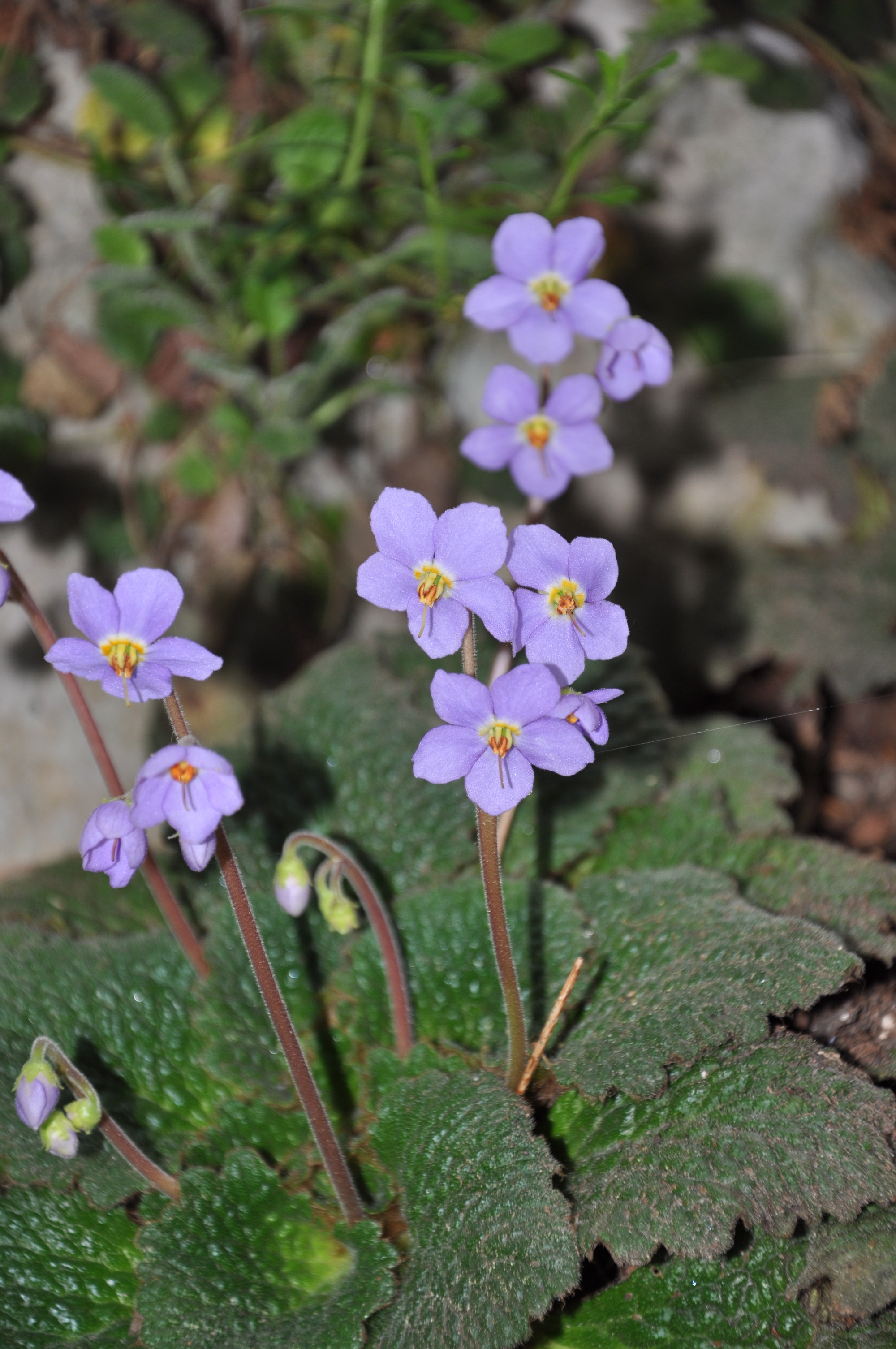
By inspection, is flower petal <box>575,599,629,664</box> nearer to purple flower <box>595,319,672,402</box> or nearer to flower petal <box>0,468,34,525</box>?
purple flower <box>595,319,672,402</box>

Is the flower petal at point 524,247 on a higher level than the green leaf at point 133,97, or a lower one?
higher

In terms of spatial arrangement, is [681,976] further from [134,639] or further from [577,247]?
[577,247]

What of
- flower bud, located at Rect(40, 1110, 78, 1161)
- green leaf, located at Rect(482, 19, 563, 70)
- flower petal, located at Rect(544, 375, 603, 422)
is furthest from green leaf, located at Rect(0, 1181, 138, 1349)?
green leaf, located at Rect(482, 19, 563, 70)

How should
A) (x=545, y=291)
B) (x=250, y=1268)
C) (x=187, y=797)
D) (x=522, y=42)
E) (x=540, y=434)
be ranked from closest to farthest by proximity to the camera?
(x=187, y=797)
(x=250, y=1268)
(x=545, y=291)
(x=540, y=434)
(x=522, y=42)

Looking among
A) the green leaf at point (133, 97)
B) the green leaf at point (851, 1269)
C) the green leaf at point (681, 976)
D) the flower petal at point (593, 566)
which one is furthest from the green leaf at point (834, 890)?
the green leaf at point (133, 97)

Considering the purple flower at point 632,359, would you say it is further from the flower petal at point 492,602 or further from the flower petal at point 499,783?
the flower petal at point 499,783

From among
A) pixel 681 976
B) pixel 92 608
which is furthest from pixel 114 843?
pixel 681 976
